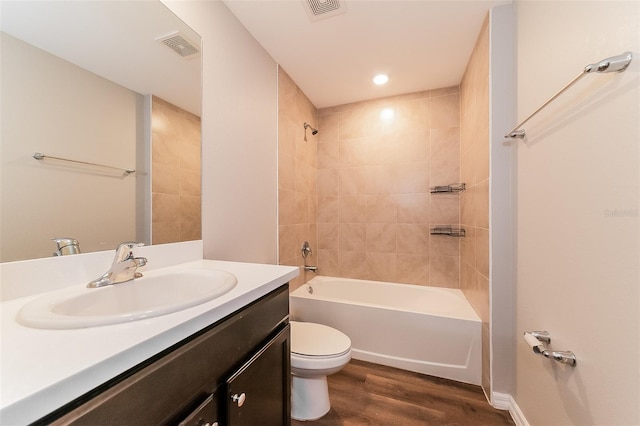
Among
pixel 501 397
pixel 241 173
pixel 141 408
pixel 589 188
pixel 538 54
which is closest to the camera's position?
pixel 141 408

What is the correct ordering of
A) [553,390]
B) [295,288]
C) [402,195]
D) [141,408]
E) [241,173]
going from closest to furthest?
[141,408]
[553,390]
[241,173]
[295,288]
[402,195]

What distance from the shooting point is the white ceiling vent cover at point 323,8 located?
139cm

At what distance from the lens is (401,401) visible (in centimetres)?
149

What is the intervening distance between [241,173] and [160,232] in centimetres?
63

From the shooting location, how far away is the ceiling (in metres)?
1.44

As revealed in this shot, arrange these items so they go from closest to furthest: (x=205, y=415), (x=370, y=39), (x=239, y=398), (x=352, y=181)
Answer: (x=205, y=415)
(x=239, y=398)
(x=370, y=39)
(x=352, y=181)

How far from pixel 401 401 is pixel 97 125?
205 centimetres

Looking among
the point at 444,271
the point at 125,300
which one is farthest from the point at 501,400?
the point at 125,300

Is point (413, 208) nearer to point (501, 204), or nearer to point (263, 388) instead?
point (501, 204)

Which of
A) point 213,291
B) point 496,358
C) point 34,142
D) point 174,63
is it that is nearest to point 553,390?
point 496,358

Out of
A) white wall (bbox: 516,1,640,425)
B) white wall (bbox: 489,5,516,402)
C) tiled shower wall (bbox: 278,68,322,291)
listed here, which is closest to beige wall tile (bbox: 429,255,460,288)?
white wall (bbox: 489,5,516,402)

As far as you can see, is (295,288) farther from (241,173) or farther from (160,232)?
(160,232)

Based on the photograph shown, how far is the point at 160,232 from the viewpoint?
1.08 m

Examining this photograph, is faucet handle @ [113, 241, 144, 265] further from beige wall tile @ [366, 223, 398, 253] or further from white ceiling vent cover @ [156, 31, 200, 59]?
beige wall tile @ [366, 223, 398, 253]
